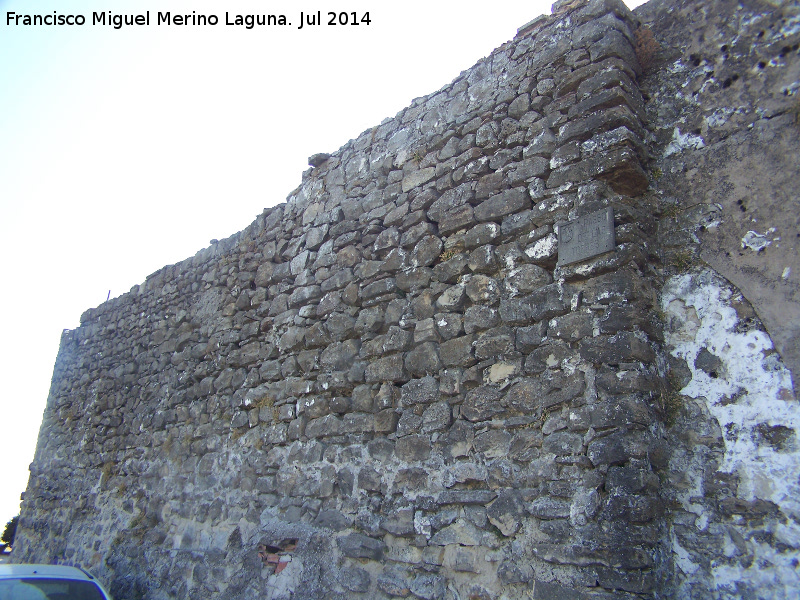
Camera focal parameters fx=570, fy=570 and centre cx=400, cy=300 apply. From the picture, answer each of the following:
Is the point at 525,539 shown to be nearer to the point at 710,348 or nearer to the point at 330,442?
the point at 710,348

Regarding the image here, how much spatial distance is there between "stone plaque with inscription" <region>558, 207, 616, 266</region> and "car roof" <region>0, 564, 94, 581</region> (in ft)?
14.3

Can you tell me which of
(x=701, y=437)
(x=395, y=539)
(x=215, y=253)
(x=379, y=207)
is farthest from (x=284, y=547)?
(x=215, y=253)

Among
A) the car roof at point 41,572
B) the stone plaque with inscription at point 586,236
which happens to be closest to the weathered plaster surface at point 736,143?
the stone plaque with inscription at point 586,236

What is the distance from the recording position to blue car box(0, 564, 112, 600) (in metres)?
4.02

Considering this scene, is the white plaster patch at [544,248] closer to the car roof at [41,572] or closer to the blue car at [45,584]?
the blue car at [45,584]

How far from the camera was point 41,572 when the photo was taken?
14.0 ft

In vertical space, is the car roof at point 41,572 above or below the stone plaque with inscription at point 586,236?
below

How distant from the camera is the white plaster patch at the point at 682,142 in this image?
10.0ft

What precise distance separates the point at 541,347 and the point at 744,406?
0.94m

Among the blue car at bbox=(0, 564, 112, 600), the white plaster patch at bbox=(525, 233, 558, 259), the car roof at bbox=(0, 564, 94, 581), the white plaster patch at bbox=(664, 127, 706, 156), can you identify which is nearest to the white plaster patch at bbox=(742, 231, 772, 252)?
the white plaster patch at bbox=(664, 127, 706, 156)

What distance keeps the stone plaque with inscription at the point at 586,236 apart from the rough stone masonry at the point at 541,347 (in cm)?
4

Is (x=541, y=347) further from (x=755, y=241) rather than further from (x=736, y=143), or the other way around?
(x=736, y=143)

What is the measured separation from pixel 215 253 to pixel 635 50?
14.8ft

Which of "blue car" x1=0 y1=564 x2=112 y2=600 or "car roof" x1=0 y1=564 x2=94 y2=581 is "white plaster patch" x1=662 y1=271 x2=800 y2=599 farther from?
"car roof" x1=0 y1=564 x2=94 y2=581
